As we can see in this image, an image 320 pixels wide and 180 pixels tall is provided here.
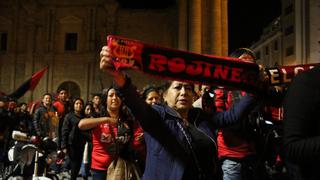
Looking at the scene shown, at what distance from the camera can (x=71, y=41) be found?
116ft

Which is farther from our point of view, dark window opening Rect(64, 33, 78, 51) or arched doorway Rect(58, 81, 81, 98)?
dark window opening Rect(64, 33, 78, 51)

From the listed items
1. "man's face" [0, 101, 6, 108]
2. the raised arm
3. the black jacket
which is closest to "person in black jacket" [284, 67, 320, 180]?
the raised arm

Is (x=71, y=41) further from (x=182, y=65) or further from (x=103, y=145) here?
(x=182, y=65)

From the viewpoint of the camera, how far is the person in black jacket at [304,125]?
2.07 meters

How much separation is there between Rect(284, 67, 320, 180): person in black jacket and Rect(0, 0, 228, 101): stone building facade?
31.1 meters

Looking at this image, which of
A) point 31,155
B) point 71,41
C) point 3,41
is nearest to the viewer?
point 31,155

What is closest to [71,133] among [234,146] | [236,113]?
[234,146]

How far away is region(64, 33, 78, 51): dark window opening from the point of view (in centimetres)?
3497

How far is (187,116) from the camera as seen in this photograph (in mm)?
3348

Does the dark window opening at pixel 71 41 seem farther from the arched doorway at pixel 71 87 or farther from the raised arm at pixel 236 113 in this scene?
the raised arm at pixel 236 113

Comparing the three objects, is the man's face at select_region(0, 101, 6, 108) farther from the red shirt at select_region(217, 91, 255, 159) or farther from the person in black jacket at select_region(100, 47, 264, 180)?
the person in black jacket at select_region(100, 47, 264, 180)

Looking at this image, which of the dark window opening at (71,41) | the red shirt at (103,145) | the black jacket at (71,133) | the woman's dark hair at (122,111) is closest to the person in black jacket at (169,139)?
the woman's dark hair at (122,111)

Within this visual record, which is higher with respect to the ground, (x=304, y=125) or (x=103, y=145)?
(x=304, y=125)

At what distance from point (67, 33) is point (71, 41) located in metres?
0.75
